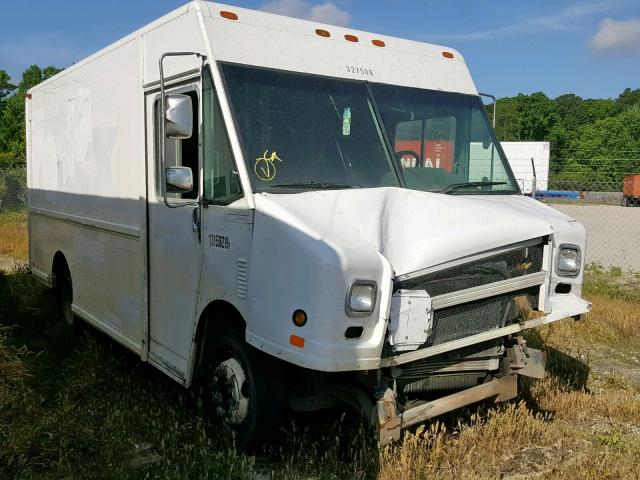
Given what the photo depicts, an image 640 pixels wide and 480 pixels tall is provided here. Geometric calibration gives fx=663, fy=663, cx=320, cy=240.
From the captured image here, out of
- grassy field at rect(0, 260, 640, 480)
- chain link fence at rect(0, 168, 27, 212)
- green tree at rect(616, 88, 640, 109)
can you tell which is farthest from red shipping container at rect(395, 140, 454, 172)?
green tree at rect(616, 88, 640, 109)

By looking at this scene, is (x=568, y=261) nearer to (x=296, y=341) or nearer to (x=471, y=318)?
(x=471, y=318)

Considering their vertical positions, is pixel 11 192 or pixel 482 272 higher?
pixel 482 272

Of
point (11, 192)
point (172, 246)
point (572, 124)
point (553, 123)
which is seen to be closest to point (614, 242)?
point (172, 246)

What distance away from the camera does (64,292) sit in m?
7.98

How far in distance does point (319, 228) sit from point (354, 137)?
3.76ft

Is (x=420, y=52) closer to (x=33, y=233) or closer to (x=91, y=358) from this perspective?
(x=91, y=358)

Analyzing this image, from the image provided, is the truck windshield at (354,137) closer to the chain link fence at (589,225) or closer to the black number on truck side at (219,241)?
the black number on truck side at (219,241)

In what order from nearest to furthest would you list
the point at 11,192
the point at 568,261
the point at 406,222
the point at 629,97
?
the point at 406,222 → the point at 568,261 → the point at 11,192 → the point at 629,97

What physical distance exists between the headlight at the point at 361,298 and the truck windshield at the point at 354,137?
93 centimetres

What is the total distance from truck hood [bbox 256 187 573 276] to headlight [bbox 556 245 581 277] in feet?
0.77

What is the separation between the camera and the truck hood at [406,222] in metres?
3.67

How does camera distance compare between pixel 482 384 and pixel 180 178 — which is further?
pixel 482 384

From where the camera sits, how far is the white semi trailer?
362 cm

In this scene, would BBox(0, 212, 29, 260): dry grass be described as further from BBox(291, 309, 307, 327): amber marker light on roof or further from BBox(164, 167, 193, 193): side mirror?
BBox(291, 309, 307, 327): amber marker light on roof
